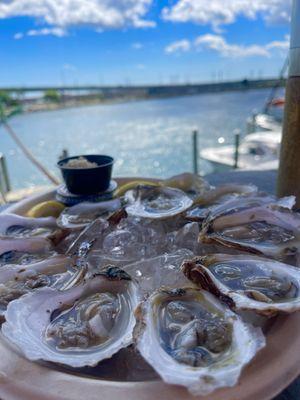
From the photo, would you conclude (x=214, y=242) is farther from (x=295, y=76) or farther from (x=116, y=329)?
(x=295, y=76)

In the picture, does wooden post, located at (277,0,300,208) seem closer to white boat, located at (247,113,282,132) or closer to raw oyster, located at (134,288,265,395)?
raw oyster, located at (134,288,265,395)

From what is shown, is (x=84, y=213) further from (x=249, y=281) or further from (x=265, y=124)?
(x=265, y=124)

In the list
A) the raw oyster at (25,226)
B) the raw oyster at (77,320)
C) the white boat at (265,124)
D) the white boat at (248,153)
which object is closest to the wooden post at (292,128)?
the raw oyster at (77,320)

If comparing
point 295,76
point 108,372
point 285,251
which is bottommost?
point 108,372

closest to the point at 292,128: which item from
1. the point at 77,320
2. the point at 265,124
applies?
the point at 77,320

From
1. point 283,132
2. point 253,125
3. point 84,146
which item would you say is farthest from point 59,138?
point 283,132

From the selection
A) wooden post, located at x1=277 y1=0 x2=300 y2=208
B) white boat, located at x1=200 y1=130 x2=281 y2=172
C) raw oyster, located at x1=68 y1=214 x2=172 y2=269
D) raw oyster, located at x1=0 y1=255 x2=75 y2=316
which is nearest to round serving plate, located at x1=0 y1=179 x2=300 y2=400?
raw oyster, located at x1=0 y1=255 x2=75 y2=316
